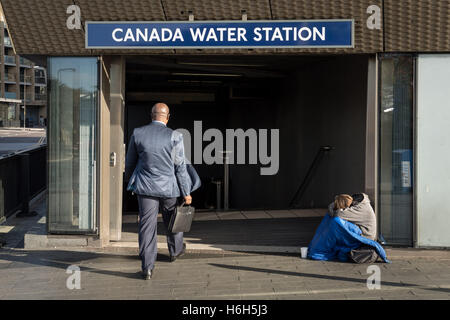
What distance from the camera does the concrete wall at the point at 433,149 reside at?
7.18m

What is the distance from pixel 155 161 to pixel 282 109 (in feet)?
36.5

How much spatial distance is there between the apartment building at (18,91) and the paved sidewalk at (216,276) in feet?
242

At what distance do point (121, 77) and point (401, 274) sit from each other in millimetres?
4339

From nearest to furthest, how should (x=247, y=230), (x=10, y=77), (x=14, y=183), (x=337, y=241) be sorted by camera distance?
(x=337, y=241) → (x=247, y=230) → (x=14, y=183) → (x=10, y=77)

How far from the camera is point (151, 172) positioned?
19.4 feet

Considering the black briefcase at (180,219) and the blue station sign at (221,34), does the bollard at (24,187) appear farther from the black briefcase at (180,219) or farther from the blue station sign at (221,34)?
the black briefcase at (180,219)

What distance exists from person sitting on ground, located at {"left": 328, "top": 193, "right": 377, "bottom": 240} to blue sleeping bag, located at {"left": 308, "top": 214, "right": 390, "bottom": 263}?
66 millimetres

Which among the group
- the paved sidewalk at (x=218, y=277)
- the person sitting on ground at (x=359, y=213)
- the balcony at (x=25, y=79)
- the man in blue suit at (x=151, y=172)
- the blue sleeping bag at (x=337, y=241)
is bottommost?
the paved sidewalk at (x=218, y=277)

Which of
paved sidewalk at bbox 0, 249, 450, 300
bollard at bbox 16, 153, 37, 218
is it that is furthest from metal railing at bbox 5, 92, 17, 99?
paved sidewalk at bbox 0, 249, 450, 300

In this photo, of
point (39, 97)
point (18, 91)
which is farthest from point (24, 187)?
point (39, 97)

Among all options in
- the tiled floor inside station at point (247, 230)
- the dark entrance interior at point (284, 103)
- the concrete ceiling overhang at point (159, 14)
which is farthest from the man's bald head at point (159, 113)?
the dark entrance interior at point (284, 103)

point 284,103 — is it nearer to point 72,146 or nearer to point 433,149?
point 433,149

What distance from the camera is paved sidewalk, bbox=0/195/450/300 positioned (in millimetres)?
5352
